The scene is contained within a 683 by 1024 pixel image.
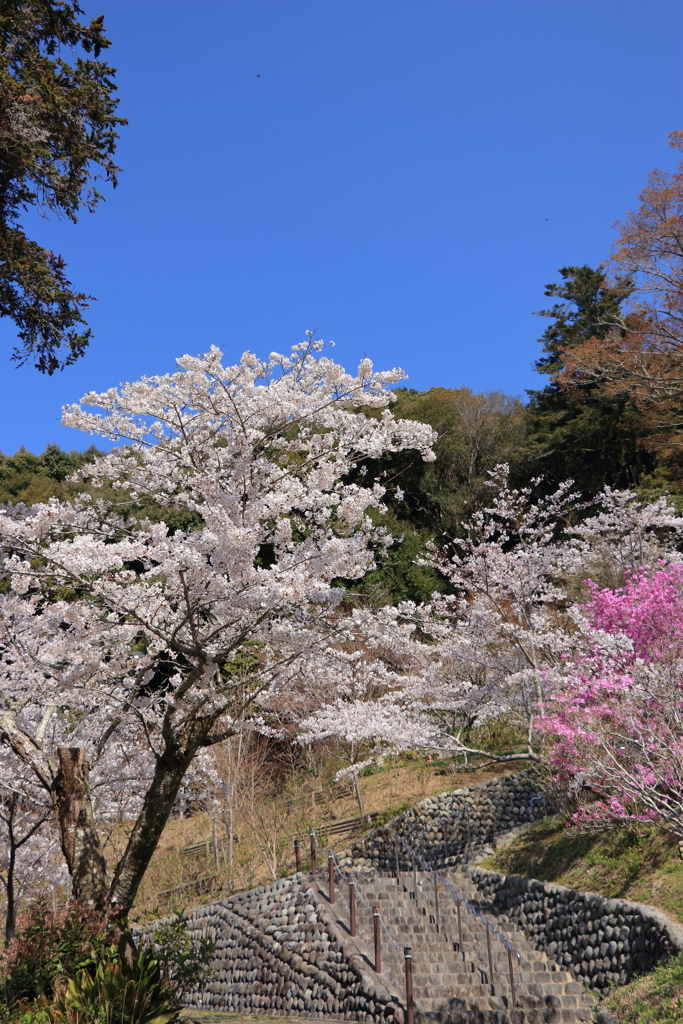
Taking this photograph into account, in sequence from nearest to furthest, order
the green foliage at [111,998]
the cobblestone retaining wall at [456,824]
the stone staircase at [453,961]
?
the green foliage at [111,998], the stone staircase at [453,961], the cobblestone retaining wall at [456,824]

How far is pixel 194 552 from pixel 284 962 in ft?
27.3

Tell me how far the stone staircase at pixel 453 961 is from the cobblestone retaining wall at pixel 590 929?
201mm

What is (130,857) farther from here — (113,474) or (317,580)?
(113,474)

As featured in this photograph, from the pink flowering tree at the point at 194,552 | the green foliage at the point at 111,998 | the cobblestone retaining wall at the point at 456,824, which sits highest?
the pink flowering tree at the point at 194,552

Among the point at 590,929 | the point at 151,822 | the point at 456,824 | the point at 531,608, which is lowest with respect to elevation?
the point at 590,929

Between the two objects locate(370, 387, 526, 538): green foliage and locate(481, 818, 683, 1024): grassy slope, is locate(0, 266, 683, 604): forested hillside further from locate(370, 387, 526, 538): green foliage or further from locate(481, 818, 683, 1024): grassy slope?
locate(481, 818, 683, 1024): grassy slope

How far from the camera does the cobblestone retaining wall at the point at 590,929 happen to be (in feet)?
22.6

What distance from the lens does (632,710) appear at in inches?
273

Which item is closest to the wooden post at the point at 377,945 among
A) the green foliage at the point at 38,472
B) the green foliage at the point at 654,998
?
the green foliage at the point at 654,998

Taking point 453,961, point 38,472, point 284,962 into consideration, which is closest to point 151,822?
point 453,961

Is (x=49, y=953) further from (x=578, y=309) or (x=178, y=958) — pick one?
(x=578, y=309)

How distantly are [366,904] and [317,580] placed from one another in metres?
8.03

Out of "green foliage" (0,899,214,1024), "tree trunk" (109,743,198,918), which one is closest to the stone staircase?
"green foliage" (0,899,214,1024)

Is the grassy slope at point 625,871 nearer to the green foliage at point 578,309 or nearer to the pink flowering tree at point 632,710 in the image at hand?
the pink flowering tree at point 632,710
